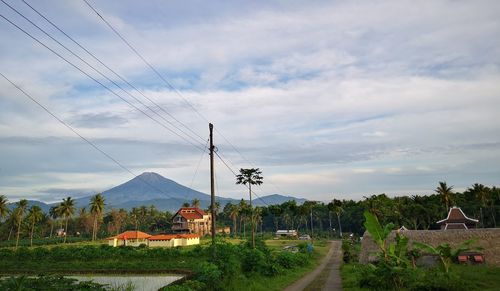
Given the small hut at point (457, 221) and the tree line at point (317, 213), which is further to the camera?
the tree line at point (317, 213)

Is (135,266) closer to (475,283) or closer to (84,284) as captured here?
(84,284)

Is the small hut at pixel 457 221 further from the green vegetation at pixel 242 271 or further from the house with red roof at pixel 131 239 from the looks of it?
the house with red roof at pixel 131 239

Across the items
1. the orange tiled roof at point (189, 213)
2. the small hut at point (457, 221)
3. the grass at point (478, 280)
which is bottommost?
the grass at point (478, 280)

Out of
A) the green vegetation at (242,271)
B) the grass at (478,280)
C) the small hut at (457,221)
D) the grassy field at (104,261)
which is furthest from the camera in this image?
the small hut at (457,221)

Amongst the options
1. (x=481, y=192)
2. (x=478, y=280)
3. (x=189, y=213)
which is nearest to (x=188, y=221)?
(x=189, y=213)

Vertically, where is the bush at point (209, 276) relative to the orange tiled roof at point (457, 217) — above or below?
below

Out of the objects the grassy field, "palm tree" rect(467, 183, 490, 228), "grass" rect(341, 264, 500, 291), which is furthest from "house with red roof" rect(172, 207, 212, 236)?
"grass" rect(341, 264, 500, 291)

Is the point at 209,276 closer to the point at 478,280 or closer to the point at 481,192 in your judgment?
the point at 478,280

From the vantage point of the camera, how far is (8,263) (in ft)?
177

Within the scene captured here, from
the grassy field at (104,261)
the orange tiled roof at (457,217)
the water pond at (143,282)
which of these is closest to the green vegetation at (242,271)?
the grassy field at (104,261)

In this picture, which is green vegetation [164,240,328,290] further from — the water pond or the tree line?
the tree line

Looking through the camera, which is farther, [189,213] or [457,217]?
[189,213]

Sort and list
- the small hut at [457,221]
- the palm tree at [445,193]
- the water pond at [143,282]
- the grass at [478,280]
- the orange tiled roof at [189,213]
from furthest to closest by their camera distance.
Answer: the orange tiled roof at [189,213] < the palm tree at [445,193] < the small hut at [457,221] < the water pond at [143,282] < the grass at [478,280]

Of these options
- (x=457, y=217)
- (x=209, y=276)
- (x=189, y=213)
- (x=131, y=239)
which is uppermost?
(x=189, y=213)
